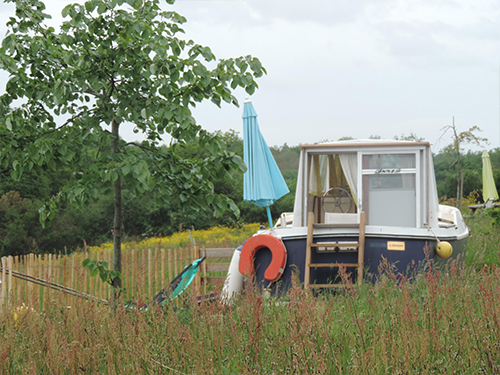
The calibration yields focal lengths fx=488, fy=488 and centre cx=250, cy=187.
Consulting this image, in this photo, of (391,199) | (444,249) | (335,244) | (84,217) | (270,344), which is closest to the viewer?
(270,344)

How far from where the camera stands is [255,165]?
816cm

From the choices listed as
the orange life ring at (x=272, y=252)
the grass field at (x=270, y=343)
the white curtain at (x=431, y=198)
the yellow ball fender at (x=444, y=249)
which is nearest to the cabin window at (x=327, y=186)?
the white curtain at (x=431, y=198)

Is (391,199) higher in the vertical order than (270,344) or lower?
higher

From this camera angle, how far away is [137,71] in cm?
429

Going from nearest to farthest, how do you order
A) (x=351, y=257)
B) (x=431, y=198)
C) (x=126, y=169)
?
(x=126, y=169) < (x=351, y=257) < (x=431, y=198)

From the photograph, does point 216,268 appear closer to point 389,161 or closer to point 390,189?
point 390,189

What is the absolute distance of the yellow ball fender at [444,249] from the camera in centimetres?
670

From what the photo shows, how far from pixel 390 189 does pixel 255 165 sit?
7.24ft

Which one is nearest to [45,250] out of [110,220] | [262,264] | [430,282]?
[110,220]

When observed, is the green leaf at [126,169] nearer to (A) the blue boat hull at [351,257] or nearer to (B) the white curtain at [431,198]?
(A) the blue boat hull at [351,257]

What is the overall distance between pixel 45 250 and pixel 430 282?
17757 mm

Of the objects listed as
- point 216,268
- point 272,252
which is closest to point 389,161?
point 272,252

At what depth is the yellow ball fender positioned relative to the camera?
22.0 ft

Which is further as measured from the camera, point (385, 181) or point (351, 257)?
point (385, 181)
